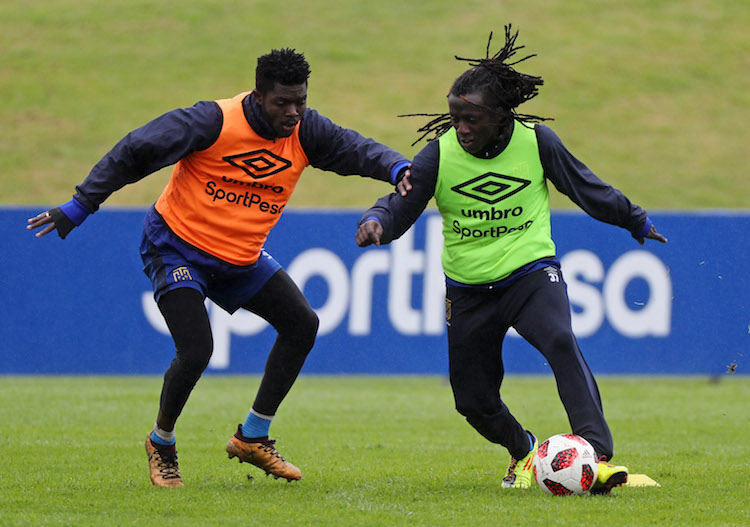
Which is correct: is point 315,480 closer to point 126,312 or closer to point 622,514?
point 622,514

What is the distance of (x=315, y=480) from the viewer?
6.47m

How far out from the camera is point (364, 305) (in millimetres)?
12492

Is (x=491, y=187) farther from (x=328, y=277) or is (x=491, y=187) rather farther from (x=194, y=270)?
(x=328, y=277)

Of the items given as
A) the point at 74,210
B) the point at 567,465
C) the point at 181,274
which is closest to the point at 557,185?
the point at 567,465

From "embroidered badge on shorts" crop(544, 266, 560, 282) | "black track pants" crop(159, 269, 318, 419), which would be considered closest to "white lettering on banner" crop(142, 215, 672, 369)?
"black track pants" crop(159, 269, 318, 419)

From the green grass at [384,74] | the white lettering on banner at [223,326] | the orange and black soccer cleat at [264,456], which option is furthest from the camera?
the green grass at [384,74]

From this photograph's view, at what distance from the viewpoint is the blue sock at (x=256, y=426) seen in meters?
6.37

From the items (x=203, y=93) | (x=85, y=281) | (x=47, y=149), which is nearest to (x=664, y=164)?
(x=203, y=93)

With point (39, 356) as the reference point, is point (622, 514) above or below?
above

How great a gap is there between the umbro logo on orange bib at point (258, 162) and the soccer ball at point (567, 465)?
1993mm

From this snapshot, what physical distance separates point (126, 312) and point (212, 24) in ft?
57.6

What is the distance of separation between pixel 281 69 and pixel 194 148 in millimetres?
602

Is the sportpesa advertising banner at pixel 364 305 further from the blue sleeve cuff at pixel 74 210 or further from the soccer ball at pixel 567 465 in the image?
the soccer ball at pixel 567 465

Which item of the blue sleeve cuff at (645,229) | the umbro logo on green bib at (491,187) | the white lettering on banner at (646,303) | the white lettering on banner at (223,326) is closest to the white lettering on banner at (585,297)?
the white lettering on banner at (646,303)
